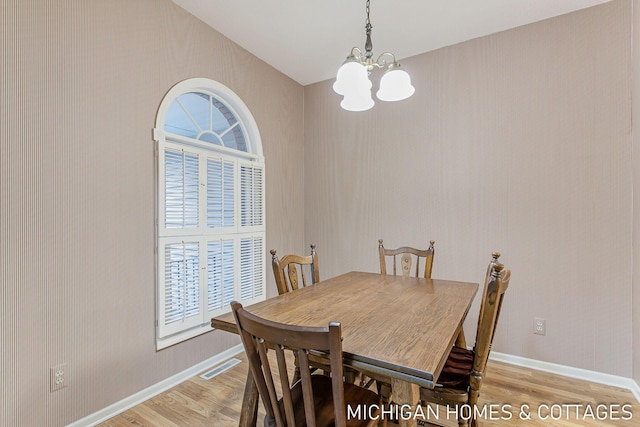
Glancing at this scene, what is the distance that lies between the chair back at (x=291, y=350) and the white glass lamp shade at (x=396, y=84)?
4.60 feet

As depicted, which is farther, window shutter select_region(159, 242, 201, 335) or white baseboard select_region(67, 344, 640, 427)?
window shutter select_region(159, 242, 201, 335)

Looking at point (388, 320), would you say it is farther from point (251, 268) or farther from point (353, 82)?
point (251, 268)

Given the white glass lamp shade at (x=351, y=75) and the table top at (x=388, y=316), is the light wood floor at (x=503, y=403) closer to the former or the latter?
the table top at (x=388, y=316)

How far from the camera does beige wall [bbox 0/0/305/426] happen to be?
61.4 inches

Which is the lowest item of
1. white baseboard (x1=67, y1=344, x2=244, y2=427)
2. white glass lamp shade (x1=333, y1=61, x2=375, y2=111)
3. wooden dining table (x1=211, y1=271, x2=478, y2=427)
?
white baseboard (x1=67, y1=344, x2=244, y2=427)

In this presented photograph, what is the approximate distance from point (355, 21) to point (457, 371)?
2.56 meters

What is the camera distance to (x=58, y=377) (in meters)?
1.68

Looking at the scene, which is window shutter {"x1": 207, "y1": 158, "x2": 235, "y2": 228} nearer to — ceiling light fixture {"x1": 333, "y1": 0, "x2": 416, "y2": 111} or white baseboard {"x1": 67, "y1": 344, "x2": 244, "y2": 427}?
white baseboard {"x1": 67, "y1": 344, "x2": 244, "y2": 427}

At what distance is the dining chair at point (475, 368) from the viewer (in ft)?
3.93

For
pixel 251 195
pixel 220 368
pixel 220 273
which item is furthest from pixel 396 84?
pixel 220 368

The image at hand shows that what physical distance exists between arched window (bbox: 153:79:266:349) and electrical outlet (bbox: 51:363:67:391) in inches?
21.5

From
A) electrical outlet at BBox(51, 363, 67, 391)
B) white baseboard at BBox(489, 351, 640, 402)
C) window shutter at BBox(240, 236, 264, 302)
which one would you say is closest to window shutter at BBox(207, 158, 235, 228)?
window shutter at BBox(240, 236, 264, 302)

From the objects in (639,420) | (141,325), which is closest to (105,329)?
(141,325)

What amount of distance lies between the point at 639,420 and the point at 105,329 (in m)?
3.31
